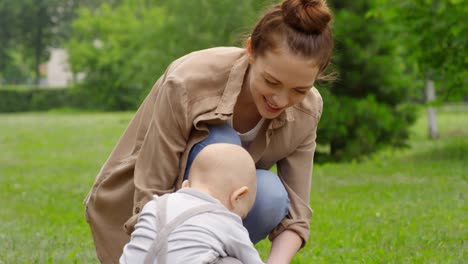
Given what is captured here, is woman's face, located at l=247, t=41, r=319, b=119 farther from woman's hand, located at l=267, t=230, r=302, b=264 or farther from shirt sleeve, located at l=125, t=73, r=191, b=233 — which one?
woman's hand, located at l=267, t=230, r=302, b=264

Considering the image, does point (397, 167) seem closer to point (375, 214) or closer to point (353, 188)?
point (353, 188)

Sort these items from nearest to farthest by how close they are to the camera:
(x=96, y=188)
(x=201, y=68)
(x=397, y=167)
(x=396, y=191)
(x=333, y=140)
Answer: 1. (x=201, y=68)
2. (x=96, y=188)
3. (x=396, y=191)
4. (x=397, y=167)
5. (x=333, y=140)

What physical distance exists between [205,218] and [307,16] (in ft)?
2.57

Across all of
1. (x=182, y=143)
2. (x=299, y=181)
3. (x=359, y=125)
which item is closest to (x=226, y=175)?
(x=182, y=143)

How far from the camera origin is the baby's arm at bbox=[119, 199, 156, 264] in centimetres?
275

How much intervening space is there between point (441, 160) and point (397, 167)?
88cm

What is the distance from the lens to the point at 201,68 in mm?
3230

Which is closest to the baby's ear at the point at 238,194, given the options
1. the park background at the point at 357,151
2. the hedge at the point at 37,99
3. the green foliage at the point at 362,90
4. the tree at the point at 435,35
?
the park background at the point at 357,151

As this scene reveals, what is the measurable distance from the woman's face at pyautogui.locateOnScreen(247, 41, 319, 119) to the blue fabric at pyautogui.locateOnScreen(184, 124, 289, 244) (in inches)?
6.8

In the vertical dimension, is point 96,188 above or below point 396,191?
above

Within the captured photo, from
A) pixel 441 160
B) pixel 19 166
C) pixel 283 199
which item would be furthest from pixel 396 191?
pixel 19 166

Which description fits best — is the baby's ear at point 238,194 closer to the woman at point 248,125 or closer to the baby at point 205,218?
the baby at point 205,218

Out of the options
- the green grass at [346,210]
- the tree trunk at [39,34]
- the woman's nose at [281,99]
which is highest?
the woman's nose at [281,99]

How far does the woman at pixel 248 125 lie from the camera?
2.99 metres
